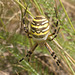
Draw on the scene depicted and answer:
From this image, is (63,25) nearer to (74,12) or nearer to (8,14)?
(8,14)

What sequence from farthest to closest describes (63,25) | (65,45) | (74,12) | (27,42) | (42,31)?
(74,12), (27,42), (65,45), (63,25), (42,31)

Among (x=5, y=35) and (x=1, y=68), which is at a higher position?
(x=5, y=35)

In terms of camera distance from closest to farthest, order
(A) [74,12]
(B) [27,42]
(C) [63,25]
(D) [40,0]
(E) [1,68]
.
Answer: (D) [40,0] → (C) [63,25] → (B) [27,42] → (E) [1,68] → (A) [74,12]

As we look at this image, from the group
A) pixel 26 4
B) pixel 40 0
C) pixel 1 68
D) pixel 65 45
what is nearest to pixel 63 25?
pixel 65 45

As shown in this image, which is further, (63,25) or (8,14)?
(8,14)

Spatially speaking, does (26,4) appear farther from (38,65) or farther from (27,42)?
(38,65)

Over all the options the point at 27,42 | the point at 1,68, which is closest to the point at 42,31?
the point at 27,42

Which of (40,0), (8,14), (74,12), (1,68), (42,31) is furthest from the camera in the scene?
(74,12)

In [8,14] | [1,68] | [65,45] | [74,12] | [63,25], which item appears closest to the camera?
[63,25]

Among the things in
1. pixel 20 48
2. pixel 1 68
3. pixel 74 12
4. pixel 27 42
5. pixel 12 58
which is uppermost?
pixel 74 12
